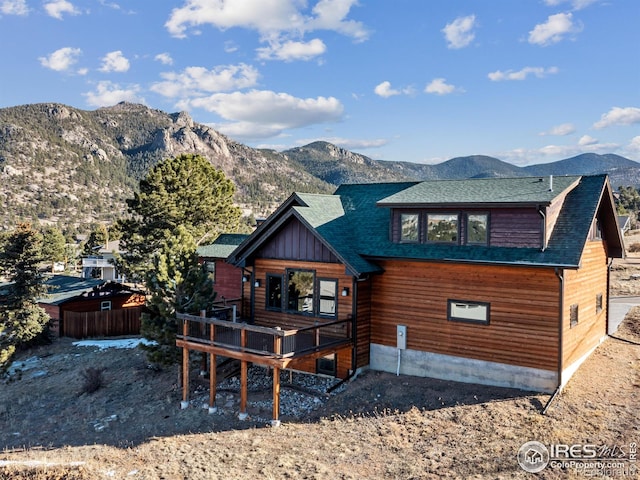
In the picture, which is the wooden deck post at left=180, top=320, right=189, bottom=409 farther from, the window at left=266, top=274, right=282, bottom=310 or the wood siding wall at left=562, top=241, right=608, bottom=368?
the wood siding wall at left=562, top=241, right=608, bottom=368

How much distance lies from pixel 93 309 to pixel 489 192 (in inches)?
948

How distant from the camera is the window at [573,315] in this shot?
14.2 m

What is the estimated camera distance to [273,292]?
1706 cm

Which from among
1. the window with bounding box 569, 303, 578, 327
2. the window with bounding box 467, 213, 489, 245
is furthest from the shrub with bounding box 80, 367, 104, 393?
the window with bounding box 569, 303, 578, 327

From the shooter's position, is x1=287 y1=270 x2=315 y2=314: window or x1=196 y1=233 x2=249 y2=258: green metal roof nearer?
x1=287 y1=270 x2=315 y2=314: window

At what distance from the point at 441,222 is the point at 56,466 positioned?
11986 millimetres

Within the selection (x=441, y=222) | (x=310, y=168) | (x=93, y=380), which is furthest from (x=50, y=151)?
(x=441, y=222)

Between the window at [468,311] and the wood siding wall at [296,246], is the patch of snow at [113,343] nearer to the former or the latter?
the wood siding wall at [296,246]

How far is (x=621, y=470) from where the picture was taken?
952 centimetres

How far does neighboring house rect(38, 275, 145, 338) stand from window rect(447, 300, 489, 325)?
20.5 m

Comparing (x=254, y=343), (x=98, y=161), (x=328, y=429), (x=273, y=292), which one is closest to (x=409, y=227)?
(x=273, y=292)

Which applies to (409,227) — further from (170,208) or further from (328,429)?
(170,208)

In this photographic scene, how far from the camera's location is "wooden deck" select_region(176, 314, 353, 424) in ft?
43.5
